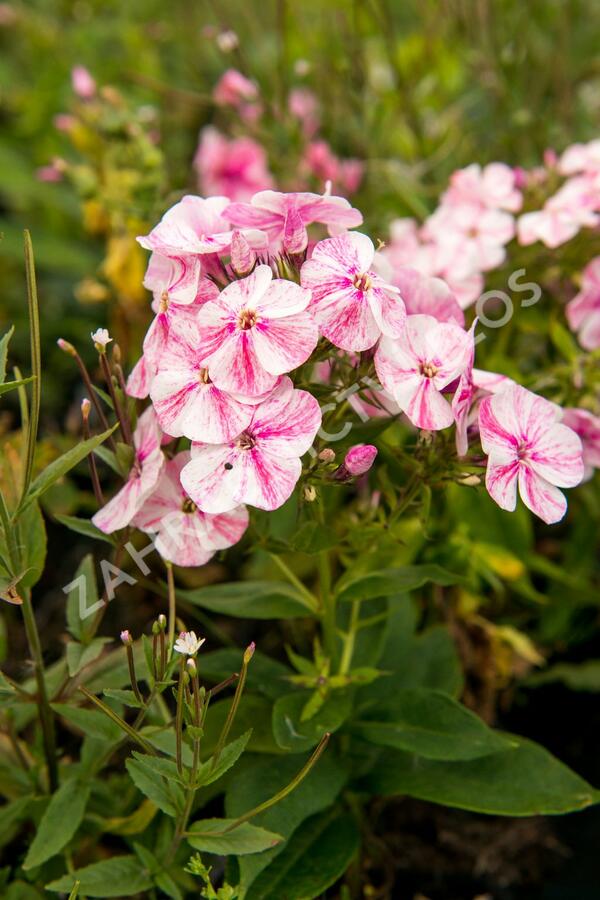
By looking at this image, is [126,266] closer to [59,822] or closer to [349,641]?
[349,641]

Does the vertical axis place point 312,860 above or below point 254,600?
below

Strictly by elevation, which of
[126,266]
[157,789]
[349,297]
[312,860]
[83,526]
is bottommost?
[312,860]

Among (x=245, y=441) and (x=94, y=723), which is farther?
(x=94, y=723)

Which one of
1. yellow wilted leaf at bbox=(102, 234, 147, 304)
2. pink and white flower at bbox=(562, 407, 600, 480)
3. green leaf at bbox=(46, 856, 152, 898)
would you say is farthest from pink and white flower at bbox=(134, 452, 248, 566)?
yellow wilted leaf at bbox=(102, 234, 147, 304)

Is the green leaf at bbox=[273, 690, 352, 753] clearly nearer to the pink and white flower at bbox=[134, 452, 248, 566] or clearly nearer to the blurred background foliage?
the pink and white flower at bbox=[134, 452, 248, 566]

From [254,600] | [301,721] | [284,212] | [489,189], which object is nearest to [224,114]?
[489,189]

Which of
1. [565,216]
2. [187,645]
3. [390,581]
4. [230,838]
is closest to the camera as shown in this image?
[187,645]

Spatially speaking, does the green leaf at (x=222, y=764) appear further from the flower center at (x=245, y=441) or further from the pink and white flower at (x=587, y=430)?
the pink and white flower at (x=587, y=430)

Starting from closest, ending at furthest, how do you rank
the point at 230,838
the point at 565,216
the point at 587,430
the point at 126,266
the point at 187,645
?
the point at 187,645
the point at 230,838
the point at 587,430
the point at 565,216
the point at 126,266
